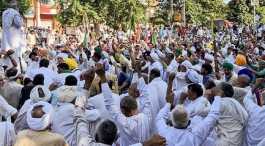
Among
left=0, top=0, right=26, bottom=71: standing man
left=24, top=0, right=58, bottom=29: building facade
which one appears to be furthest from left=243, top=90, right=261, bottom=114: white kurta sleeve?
left=24, top=0, right=58, bottom=29: building facade

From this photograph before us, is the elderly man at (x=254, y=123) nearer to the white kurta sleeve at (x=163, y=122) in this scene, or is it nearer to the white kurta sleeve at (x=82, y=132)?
the white kurta sleeve at (x=163, y=122)

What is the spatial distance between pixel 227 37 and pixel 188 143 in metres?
27.2

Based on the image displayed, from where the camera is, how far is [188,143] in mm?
6070

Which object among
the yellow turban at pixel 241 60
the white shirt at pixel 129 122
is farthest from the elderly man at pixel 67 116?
the yellow turban at pixel 241 60

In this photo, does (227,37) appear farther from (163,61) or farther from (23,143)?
(23,143)

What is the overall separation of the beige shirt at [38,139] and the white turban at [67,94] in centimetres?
196

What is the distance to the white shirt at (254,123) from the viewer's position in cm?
741

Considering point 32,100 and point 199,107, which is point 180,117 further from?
point 32,100

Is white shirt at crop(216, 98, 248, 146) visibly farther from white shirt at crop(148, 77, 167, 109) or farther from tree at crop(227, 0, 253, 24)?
tree at crop(227, 0, 253, 24)

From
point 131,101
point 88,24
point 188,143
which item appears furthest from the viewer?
point 88,24

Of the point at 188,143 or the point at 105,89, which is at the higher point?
the point at 105,89

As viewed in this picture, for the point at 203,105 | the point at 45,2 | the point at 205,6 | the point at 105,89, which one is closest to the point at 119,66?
the point at 203,105

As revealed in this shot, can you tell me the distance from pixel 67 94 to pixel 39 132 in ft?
6.64

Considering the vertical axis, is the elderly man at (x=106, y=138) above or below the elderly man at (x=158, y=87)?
above
